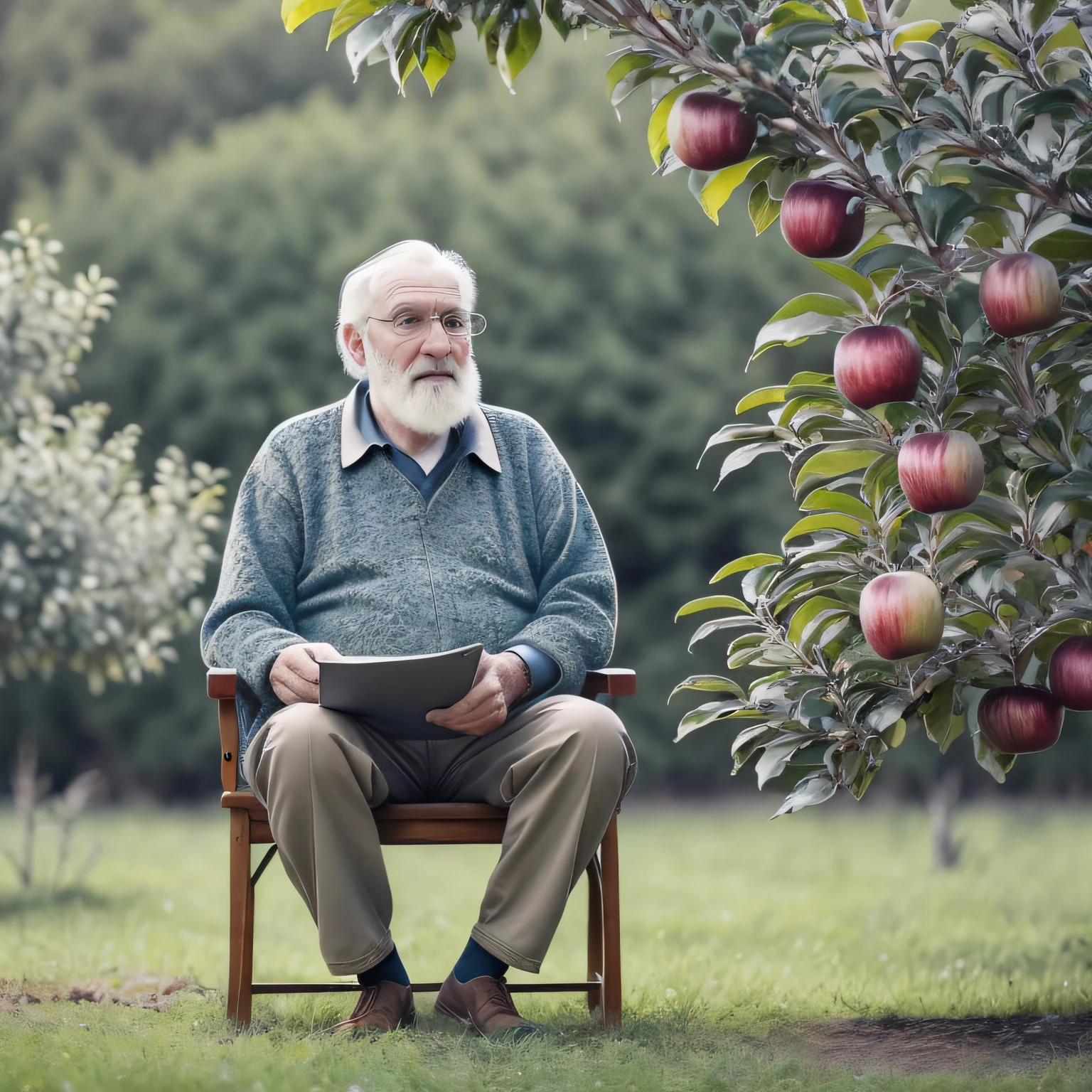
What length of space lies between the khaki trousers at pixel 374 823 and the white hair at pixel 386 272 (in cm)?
79

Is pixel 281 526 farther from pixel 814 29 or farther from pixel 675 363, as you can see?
pixel 675 363

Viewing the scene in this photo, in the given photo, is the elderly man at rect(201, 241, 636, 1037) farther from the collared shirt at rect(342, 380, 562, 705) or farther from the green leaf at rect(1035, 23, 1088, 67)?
the green leaf at rect(1035, 23, 1088, 67)

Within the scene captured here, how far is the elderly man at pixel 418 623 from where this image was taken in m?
2.20

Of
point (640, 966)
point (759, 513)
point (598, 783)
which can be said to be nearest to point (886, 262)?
point (598, 783)

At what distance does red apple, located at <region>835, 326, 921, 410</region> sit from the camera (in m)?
1.73

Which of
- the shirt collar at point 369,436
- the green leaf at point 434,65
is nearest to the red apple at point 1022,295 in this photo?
the green leaf at point 434,65

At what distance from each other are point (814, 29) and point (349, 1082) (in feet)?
4.67

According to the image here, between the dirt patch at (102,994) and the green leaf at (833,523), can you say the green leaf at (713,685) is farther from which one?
the dirt patch at (102,994)

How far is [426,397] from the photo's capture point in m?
2.56

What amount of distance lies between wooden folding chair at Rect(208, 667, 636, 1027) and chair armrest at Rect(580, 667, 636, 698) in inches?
9.7

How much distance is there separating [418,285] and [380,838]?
976 mm

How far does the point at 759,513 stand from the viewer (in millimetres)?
7992

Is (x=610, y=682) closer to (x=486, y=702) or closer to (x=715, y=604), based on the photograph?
(x=486, y=702)

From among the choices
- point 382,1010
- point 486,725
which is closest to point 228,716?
point 486,725
